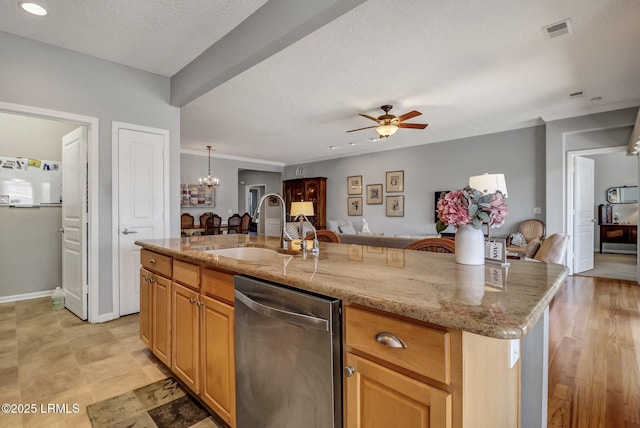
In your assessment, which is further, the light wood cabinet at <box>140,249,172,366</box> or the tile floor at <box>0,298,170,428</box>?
the light wood cabinet at <box>140,249,172,366</box>

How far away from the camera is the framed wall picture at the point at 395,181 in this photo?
726 cm

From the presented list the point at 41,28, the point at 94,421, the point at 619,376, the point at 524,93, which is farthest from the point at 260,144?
the point at 619,376

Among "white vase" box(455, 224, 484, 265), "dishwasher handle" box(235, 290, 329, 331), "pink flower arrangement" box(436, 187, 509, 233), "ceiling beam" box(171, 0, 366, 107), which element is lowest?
"dishwasher handle" box(235, 290, 329, 331)

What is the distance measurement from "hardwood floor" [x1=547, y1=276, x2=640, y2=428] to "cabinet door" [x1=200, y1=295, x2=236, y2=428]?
168 centimetres

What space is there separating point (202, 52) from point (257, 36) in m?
0.98

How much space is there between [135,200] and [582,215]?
6.73 m

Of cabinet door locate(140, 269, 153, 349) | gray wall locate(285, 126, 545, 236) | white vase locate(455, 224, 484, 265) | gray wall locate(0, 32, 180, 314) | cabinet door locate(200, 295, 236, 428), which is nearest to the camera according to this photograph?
white vase locate(455, 224, 484, 265)

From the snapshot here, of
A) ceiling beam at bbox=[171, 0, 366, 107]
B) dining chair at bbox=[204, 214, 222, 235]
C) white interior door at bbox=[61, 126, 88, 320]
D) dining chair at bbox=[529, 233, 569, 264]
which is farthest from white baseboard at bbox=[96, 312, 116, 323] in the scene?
dining chair at bbox=[529, 233, 569, 264]

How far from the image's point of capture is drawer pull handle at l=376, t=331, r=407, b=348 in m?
0.85

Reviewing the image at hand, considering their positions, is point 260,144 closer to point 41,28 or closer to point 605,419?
point 41,28

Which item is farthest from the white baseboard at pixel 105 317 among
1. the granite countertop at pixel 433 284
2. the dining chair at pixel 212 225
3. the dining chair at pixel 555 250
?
the dining chair at pixel 555 250

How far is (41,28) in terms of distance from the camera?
8.95ft

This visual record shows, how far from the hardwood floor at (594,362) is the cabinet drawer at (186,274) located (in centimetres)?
203

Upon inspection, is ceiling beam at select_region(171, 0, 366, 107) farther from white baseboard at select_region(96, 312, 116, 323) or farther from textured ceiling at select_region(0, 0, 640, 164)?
white baseboard at select_region(96, 312, 116, 323)
